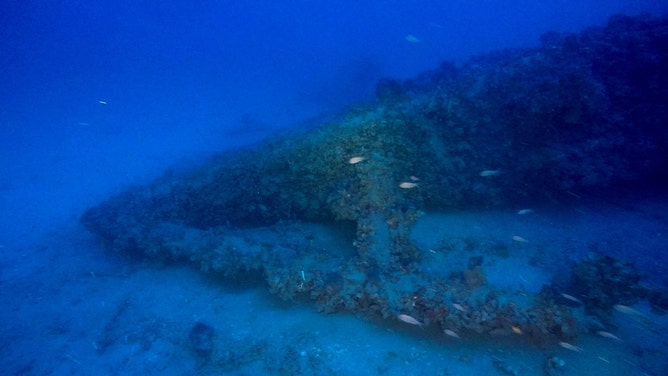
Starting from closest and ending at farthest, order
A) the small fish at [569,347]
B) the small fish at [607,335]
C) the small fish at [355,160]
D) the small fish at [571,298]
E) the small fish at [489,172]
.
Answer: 1. the small fish at [569,347]
2. the small fish at [607,335]
3. the small fish at [571,298]
4. the small fish at [355,160]
5. the small fish at [489,172]

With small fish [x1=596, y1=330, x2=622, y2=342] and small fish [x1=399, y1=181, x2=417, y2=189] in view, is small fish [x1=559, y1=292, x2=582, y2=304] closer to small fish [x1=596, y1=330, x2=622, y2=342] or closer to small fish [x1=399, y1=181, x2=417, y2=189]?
small fish [x1=596, y1=330, x2=622, y2=342]

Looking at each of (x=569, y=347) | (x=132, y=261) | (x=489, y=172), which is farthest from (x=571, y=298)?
(x=132, y=261)

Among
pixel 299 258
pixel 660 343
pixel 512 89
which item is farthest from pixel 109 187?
pixel 660 343

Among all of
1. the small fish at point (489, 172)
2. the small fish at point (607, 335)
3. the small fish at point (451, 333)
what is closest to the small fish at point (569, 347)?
the small fish at point (607, 335)

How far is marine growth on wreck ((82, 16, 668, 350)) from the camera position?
6.57m

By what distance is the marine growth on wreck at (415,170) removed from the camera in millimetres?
6574

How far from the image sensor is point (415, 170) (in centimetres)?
744

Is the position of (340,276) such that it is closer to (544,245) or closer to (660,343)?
(544,245)

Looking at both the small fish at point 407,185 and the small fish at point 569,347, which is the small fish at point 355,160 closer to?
the small fish at point 407,185

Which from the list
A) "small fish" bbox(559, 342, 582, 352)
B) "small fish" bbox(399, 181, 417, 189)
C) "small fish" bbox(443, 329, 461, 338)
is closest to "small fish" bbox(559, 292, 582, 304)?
"small fish" bbox(559, 342, 582, 352)

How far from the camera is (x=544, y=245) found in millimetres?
7395

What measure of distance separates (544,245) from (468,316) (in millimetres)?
3523

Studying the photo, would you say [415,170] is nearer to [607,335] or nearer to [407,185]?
[407,185]

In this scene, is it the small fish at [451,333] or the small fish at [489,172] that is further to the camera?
the small fish at [489,172]
